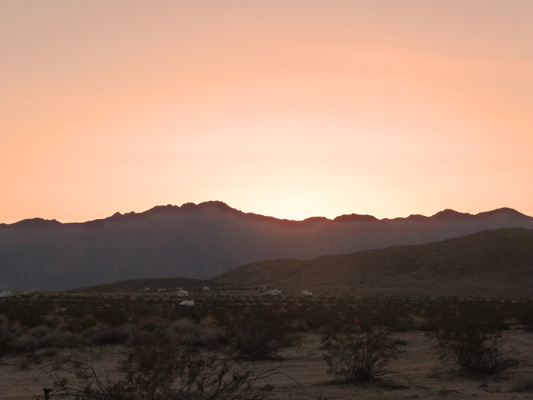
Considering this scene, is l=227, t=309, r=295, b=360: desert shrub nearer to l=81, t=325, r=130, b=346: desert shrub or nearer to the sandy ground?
the sandy ground

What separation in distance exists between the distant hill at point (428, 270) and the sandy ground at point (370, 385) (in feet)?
196

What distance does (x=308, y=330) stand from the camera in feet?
92.9

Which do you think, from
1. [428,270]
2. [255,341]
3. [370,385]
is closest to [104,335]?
[255,341]

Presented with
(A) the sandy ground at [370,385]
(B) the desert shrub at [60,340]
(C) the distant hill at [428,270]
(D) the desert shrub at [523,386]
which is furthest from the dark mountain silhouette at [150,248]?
(D) the desert shrub at [523,386]

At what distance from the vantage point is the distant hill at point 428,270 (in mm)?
83125

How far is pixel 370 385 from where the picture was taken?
1419cm

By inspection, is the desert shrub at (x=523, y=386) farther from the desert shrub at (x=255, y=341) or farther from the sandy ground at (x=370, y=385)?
the desert shrub at (x=255, y=341)

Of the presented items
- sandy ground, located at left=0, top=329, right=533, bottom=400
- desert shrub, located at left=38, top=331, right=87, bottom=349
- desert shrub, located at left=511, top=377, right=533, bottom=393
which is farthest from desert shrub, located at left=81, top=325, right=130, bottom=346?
desert shrub, located at left=511, top=377, right=533, bottom=393

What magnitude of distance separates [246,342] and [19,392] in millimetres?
7176

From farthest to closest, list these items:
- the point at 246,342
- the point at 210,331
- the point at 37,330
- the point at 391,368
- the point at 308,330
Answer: the point at 308,330 < the point at 37,330 < the point at 210,331 < the point at 246,342 < the point at 391,368

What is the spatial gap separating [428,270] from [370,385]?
9453 centimetres

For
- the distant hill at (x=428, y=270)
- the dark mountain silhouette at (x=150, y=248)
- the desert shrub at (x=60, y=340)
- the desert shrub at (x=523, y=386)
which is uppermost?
the dark mountain silhouette at (x=150, y=248)

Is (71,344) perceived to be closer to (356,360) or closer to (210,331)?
(210,331)

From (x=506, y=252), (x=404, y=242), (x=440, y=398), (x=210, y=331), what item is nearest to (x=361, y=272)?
(x=506, y=252)
